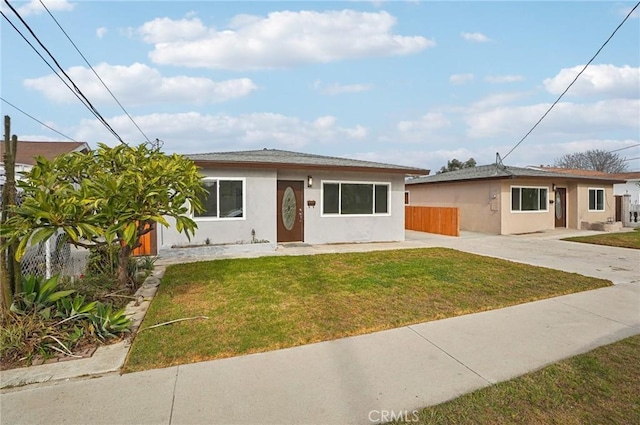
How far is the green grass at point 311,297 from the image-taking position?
3.66m

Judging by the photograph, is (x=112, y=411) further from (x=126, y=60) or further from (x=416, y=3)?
(x=416, y=3)

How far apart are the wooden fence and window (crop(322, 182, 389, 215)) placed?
361 cm

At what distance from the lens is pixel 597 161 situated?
44.2 meters

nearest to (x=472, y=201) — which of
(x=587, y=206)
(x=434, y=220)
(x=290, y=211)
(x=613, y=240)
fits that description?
(x=434, y=220)

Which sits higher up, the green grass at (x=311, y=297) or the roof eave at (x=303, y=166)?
the roof eave at (x=303, y=166)

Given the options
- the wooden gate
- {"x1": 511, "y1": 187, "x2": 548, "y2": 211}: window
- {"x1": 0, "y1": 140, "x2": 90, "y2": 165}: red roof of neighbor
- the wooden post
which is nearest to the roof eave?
the wooden gate

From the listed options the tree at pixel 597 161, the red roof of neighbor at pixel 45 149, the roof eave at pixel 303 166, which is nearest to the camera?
the roof eave at pixel 303 166

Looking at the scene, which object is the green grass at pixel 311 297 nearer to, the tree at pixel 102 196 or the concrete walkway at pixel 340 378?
the concrete walkway at pixel 340 378

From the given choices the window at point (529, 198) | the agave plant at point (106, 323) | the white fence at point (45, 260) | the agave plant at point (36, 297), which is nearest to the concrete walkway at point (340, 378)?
the agave plant at point (106, 323)

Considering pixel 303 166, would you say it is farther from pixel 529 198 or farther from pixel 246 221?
pixel 529 198

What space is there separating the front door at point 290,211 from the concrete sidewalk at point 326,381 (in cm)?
728

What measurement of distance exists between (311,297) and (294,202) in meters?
5.99

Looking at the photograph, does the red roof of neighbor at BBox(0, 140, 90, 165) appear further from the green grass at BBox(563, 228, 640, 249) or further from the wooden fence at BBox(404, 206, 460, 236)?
the green grass at BBox(563, 228, 640, 249)

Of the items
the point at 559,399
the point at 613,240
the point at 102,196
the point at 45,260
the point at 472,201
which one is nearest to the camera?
the point at 559,399
